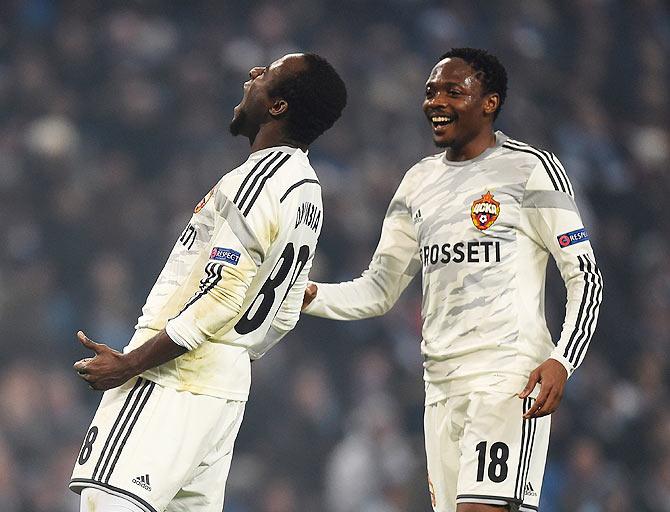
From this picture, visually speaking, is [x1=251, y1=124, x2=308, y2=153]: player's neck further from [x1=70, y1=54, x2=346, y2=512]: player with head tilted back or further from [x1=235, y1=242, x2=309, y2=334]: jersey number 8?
[x1=235, y1=242, x2=309, y2=334]: jersey number 8

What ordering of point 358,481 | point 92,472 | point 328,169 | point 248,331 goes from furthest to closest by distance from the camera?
1. point 328,169
2. point 358,481
3. point 248,331
4. point 92,472

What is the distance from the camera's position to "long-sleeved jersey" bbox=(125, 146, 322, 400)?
261 cm

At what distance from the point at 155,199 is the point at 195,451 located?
451 centimetres

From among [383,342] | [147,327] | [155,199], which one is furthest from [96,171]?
[147,327]

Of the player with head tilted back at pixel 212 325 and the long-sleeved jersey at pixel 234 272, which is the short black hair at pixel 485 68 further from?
the long-sleeved jersey at pixel 234 272

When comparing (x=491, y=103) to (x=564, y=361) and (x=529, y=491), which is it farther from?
(x=529, y=491)

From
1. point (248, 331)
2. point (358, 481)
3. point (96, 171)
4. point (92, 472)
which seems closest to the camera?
point (92, 472)

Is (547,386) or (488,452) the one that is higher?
(547,386)

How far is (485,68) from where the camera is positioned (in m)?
3.23

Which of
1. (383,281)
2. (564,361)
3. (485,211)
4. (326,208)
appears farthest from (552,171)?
(326,208)

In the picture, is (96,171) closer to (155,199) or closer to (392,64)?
(155,199)

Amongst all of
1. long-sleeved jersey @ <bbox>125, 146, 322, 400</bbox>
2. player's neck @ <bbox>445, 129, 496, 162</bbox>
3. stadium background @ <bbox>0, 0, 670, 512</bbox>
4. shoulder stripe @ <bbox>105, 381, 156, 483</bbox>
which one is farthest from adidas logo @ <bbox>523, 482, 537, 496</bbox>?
stadium background @ <bbox>0, 0, 670, 512</bbox>

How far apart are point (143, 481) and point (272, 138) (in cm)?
94

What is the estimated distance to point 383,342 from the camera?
7.12 meters
